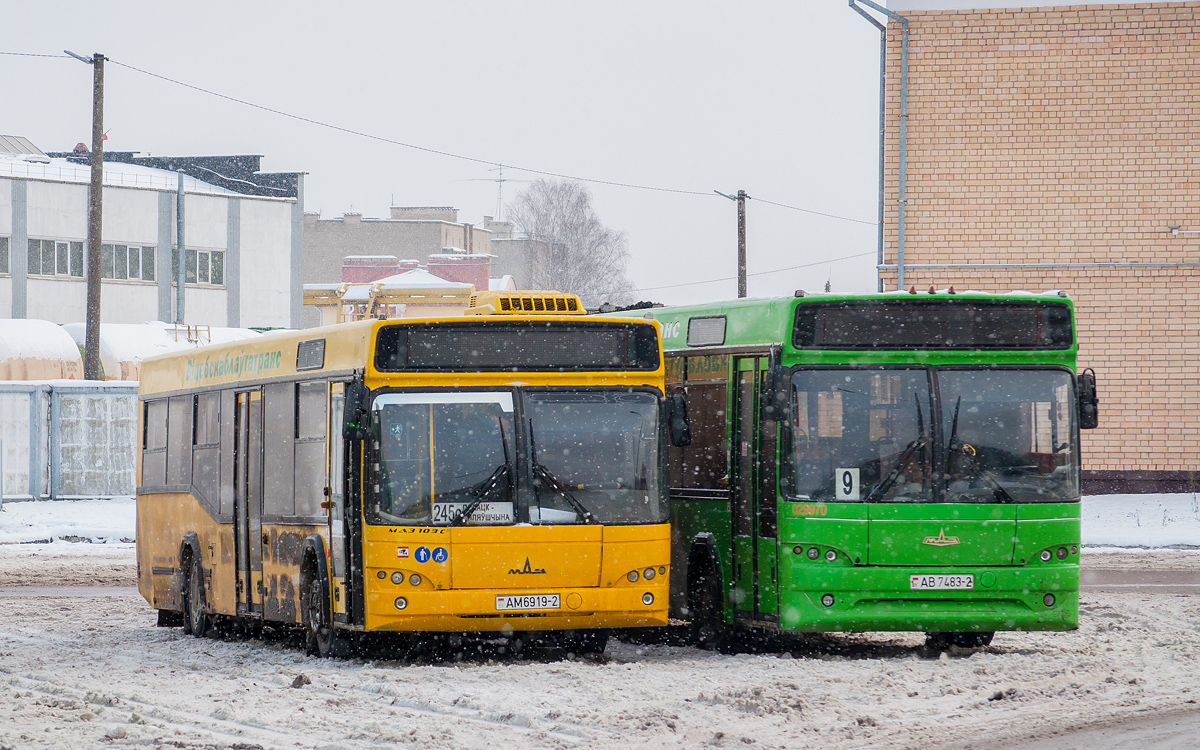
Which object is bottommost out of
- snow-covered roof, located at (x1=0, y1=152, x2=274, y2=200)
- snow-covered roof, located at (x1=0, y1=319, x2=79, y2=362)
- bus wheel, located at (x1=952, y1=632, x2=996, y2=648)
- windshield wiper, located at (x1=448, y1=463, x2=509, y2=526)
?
bus wheel, located at (x1=952, y1=632, x2=996, y2=648)

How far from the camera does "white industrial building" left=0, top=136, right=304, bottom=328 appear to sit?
62719 mm

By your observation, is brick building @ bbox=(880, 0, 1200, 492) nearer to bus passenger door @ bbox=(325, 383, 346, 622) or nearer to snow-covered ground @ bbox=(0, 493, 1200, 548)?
snow-covered ground @ bbox=(0, 493, 1200, 548)

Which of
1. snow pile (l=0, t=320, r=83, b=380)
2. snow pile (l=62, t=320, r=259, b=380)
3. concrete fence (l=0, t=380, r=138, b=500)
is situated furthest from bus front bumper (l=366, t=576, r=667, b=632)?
snow pile (l=0, t=320, r=83, b=380)

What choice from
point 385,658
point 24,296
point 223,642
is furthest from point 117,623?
point 24,296

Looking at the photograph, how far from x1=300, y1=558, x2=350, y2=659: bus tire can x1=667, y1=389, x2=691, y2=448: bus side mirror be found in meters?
2.79

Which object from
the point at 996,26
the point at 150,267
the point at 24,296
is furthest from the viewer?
the point at 150,267

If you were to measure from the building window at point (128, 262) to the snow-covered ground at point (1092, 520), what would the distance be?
34.3 metres

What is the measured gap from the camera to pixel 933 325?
12820 mm

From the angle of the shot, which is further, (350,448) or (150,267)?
(150,267)

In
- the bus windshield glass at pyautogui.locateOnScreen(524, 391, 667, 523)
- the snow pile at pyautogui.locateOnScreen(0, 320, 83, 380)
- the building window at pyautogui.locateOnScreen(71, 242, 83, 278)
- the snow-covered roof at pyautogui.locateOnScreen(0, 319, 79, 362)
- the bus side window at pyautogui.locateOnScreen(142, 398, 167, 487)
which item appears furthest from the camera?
the building window at pyautogui.locateOnScreen(71, 242, 83, 278)

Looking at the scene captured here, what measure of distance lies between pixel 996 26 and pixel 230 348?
17.6 meters

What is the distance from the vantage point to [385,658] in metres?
13.1

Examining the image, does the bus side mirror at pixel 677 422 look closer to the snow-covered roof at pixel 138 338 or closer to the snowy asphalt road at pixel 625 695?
the snowy asphalt road at pixel 625 695

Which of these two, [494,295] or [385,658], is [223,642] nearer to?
[385,658]
